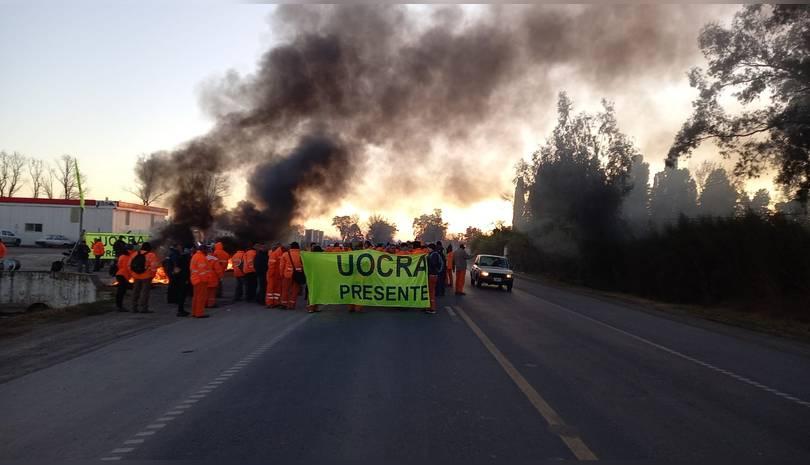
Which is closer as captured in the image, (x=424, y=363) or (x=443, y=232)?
(x=424, y=363)

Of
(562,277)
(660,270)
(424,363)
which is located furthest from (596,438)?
(562,277)

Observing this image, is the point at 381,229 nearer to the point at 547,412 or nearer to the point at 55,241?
the point at 55,241

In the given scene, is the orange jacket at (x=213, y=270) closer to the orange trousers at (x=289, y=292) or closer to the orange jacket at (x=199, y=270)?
the orange jacket at (x=199, y=270)

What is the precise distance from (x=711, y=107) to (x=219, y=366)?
67.4 ft

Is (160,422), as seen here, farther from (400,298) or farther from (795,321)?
(795,321)

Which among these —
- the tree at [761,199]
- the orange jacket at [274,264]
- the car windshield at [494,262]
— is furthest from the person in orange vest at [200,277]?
the tree at [761,199]

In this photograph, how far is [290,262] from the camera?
1628 centimetres

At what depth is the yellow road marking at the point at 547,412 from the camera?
16.2ft

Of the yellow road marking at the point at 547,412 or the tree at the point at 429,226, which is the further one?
the tree at the point at 429,226

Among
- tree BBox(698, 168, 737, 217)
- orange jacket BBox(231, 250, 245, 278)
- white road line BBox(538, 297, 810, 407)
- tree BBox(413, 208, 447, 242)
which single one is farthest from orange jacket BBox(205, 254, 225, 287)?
tree BBox(413, 208, 447, 242)

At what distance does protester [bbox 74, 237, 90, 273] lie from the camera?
1010 inches

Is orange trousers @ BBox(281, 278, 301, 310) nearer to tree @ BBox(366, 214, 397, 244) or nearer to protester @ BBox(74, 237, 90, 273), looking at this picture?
protester @ BBox(74, 237, 90, 273)

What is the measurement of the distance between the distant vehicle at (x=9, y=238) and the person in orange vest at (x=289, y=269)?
145ft

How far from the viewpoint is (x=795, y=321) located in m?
18.7
